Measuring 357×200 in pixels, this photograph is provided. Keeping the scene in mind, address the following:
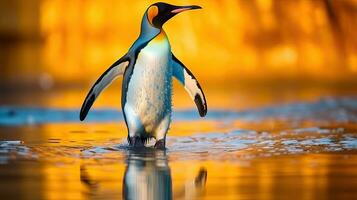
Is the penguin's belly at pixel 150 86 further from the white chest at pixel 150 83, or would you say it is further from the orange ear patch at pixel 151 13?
the orange ear patch at pixel 151 13

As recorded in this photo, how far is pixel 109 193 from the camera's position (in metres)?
4.84

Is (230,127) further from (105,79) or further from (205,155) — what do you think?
(205,155)

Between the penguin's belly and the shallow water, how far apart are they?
0.67 ft

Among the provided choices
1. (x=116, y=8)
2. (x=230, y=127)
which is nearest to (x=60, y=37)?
(x=116, y=8)

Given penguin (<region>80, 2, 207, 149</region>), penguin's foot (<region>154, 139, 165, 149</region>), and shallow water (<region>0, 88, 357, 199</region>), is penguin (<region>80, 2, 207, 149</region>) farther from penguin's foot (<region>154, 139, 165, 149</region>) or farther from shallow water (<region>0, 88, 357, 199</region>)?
shallow water (<region>0, 88, 357, 199</region>)

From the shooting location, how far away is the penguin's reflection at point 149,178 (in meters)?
4.80

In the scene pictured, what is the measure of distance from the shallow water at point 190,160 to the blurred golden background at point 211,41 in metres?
3.84

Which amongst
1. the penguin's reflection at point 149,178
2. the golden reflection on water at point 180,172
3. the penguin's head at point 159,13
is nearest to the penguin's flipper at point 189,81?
the penguin's head at point 159,13

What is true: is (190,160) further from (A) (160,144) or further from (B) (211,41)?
(B) (211,41)

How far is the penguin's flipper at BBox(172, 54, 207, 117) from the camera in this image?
291 inches

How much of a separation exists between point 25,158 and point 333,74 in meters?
→ 7.75

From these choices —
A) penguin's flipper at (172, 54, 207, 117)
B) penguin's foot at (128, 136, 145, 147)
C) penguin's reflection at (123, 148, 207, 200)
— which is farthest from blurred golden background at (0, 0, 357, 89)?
penguin's reflection at (123, 148, 207, 200)

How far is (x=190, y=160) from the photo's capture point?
6152 millimetres

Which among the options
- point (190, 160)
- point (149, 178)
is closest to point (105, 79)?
point (190, 160)
